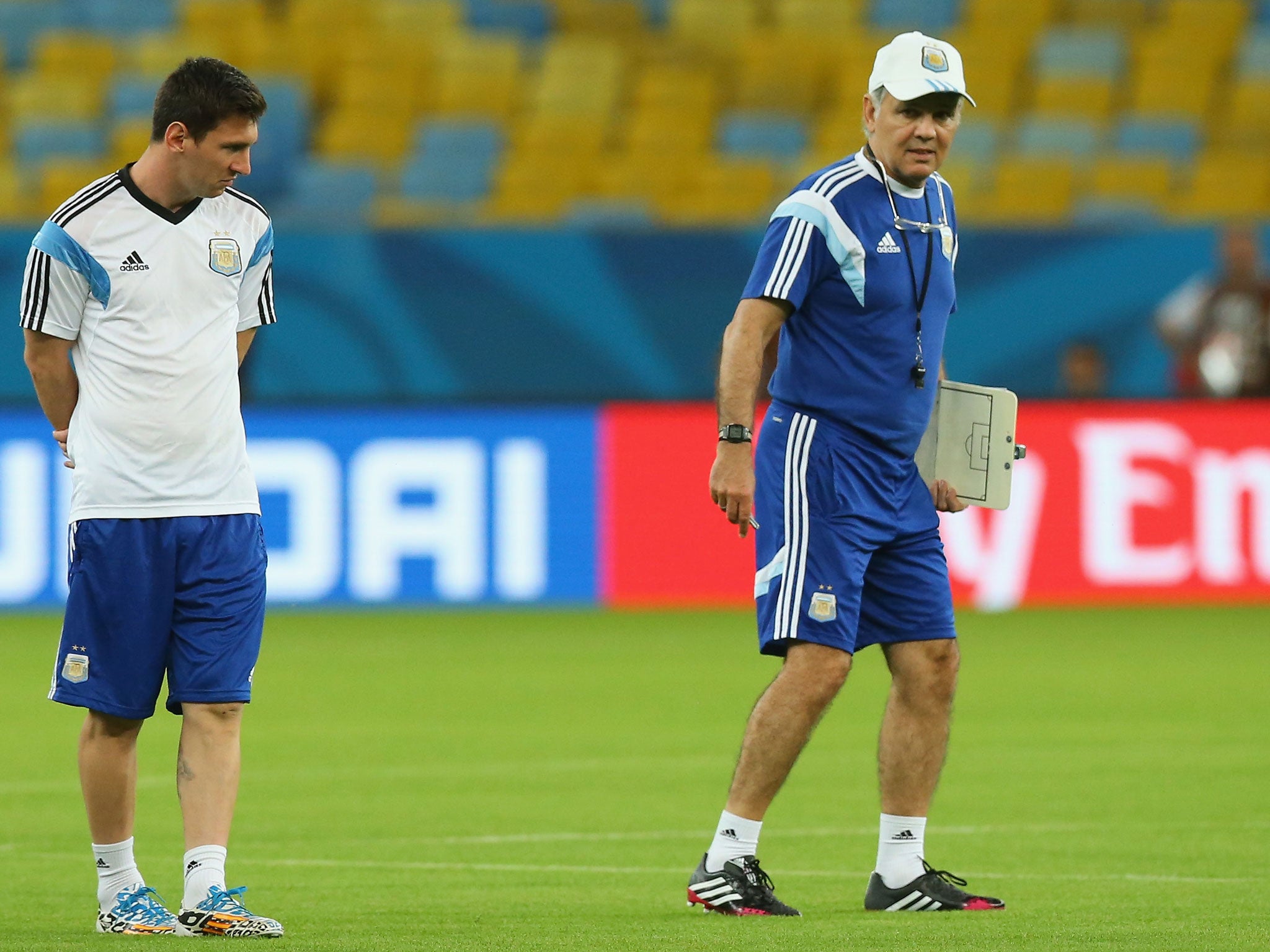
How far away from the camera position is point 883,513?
6.77m

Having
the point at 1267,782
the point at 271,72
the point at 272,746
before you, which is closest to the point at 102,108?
the point at 271,72

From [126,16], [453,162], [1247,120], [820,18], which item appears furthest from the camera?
[126,16]

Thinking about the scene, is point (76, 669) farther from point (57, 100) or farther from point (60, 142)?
point (57, 100)

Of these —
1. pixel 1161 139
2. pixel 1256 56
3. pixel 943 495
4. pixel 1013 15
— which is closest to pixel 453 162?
pixel 1013 15

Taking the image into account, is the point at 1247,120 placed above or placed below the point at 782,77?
below

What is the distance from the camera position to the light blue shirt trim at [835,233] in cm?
667

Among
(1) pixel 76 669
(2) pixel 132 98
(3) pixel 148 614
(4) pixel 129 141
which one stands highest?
(2) pixel 132 98

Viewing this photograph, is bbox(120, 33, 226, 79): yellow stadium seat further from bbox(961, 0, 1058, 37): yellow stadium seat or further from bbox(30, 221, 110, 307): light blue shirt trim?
bbox(30, 221, 110, 307): light blue shirt trim

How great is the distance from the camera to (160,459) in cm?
622

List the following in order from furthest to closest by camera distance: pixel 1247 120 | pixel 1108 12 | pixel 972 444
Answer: pixel 1108 12, pixel 1247 120, pixel 972 444

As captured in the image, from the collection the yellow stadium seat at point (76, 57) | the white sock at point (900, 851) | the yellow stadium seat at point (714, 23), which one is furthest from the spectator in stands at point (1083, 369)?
the white sock at point (900, 851)

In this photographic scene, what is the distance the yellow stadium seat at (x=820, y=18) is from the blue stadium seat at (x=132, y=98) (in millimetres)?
6283

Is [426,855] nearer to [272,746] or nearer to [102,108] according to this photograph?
[272,746]

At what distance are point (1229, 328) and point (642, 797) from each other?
38.7 ft
